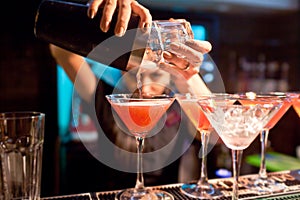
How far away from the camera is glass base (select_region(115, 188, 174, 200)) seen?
0.86 m

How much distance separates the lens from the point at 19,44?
9.11ft

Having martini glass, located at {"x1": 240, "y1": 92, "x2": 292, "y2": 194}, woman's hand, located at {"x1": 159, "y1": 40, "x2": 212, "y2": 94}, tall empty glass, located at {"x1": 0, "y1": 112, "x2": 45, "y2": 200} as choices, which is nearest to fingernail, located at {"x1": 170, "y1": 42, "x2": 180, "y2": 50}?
woman's hand, located at {"x1": 159, "y1": 40, "x2": 212, "y2": 94}

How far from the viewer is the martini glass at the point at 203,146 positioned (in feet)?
2.98

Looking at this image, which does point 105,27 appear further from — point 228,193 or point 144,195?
point 228,193

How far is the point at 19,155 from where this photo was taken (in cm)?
83

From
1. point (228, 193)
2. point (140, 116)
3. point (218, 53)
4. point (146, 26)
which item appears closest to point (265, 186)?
point (228, 193)

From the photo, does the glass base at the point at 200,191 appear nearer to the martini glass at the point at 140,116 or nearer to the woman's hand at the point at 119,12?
the martini glass at the point at 140,116

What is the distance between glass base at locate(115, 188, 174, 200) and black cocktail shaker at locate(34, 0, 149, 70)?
0.33m

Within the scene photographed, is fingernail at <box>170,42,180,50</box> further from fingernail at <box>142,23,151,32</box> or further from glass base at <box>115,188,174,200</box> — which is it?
glass base at <box>115,188,174,200</box>

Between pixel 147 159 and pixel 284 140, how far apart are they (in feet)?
8.20

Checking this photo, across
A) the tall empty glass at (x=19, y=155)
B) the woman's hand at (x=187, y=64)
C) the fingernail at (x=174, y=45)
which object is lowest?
the tall empty glass at (x=19, y=155)

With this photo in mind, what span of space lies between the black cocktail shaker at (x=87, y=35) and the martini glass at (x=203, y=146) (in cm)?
20

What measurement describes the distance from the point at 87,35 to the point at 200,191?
509 mm

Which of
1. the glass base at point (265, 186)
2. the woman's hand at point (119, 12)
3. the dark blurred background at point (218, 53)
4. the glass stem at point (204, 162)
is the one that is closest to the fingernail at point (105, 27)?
the woman's hand at point (119, 12)
